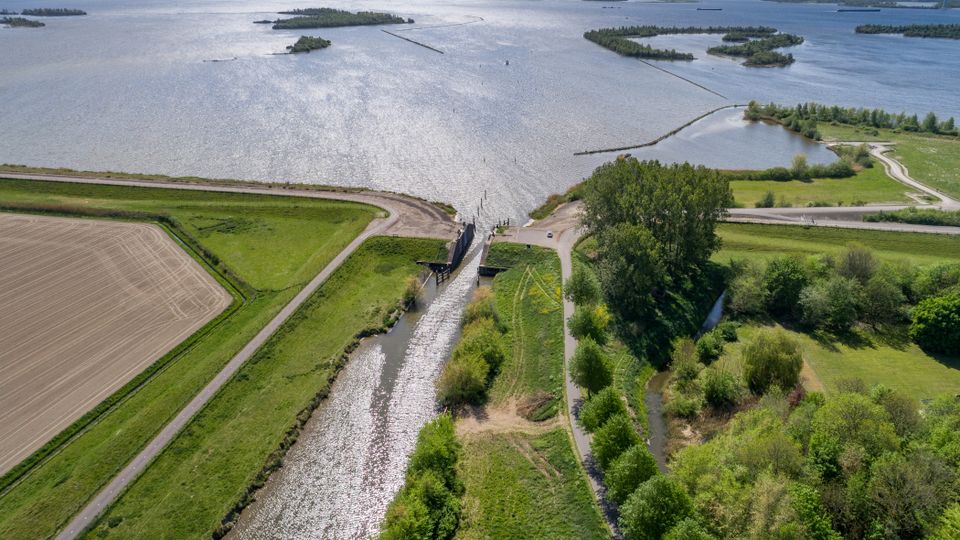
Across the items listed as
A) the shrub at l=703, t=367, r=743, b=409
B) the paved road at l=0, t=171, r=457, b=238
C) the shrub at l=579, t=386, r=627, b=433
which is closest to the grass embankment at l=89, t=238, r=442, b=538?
the paved road at l=0, t=171, r=457, b=238

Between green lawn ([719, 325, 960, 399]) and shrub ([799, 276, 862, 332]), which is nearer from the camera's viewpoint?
green lawn ([719, 325, 960, 399])

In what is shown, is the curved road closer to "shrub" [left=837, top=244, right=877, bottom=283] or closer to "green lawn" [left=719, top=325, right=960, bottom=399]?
"green lawn" [left=719, top=325, right=960, bottom=399]

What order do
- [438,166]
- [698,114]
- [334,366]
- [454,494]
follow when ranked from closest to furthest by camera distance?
[454,494], [334,366], [438,166], [698,114]

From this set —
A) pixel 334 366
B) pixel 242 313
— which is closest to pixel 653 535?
pixel 334 366

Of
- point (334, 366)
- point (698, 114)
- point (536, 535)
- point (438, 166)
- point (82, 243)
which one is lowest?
point (536, 535)

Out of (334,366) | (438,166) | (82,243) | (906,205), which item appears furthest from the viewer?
(438,166)

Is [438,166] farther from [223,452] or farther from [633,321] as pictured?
[223,452]

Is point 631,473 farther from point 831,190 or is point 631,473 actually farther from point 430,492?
point 831,190
